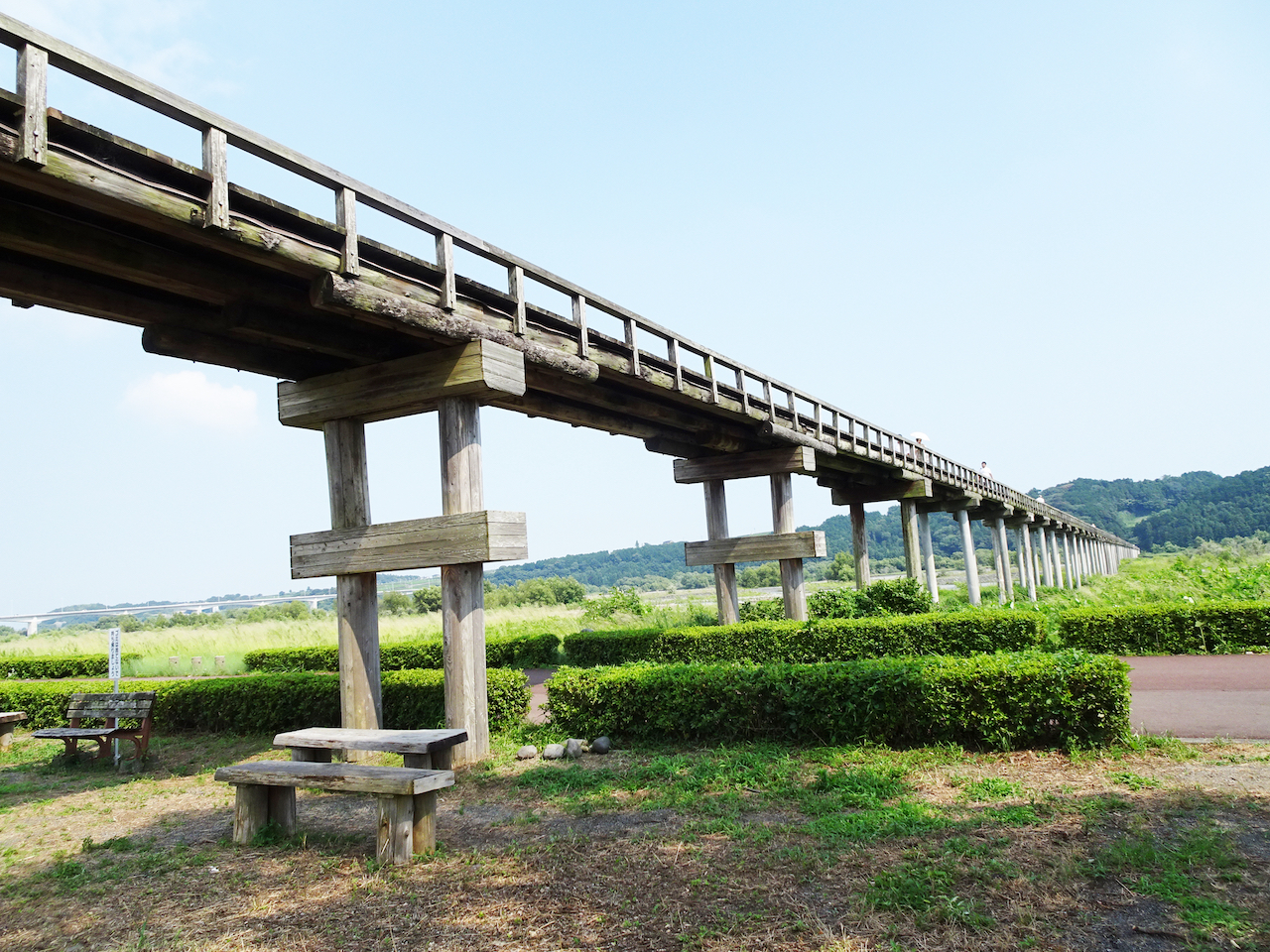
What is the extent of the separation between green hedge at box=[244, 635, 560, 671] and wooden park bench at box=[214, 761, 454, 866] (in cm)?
1202

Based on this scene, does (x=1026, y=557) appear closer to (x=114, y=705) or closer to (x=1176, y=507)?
(x=114, y=705)

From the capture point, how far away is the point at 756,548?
14891 millimetres

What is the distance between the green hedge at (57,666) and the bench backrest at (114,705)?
10519mm

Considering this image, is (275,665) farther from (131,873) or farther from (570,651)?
(131,873)

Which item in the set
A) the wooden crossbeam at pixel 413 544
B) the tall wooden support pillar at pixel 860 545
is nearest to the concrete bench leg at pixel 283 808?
the wooden crossbeam at pixel 413 544

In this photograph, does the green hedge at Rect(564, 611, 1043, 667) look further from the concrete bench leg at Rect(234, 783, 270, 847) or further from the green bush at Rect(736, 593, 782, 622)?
the concrete bench leg at Rect(234, 783, 270, 847)

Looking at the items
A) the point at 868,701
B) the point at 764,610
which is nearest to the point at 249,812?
the point at 868,701

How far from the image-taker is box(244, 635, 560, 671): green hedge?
1830 cm

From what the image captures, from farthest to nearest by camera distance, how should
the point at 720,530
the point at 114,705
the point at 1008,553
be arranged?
the point at 1008,553
the point at 720,530
the point at 114,705

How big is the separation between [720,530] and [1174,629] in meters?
8.04

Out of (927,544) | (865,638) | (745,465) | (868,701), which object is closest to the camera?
(868,701)

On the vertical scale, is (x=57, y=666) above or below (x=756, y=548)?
below

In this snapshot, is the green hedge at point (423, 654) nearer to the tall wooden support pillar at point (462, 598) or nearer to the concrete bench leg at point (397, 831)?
the tall wooden support pillar at point (462, 598)

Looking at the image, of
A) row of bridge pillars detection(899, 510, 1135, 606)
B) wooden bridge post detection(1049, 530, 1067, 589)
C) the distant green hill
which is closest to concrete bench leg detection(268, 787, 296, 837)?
row of bridge pillars detection(899, 510, 1135, 606)
